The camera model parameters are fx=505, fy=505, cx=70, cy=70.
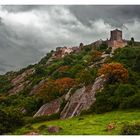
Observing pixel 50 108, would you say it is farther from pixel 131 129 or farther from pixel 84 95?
pixel 131 129

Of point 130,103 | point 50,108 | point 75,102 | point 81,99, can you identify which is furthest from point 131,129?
point 50,108

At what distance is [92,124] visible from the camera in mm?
37594

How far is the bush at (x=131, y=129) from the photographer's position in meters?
33.2

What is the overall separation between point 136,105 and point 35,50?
1102cm

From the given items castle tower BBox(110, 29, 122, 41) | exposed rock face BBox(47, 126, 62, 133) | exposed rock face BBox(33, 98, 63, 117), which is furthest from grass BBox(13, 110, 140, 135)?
castle tower BBox(110, 29, 122, 41)

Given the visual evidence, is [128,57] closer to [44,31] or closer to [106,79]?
[106,79]

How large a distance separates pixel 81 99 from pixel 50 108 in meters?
3.78

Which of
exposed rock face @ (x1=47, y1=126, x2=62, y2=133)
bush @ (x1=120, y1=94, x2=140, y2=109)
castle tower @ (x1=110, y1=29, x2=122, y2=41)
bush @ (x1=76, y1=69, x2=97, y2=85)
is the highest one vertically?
castle tower @ (x1=110, y1=29, x2=122, y2=41)

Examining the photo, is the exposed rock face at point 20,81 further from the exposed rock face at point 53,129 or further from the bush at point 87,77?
the exposed rock face at point 53,129

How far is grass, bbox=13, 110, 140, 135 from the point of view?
34.9 meters

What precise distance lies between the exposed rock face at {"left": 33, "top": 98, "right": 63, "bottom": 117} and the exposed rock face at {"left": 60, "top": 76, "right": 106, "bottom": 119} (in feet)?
4.36

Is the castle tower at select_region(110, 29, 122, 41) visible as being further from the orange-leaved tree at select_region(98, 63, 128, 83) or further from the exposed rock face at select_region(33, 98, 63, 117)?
the exposed rock face at select_region(33, 98, 63, 117)

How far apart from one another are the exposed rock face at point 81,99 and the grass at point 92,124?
93.1 inches

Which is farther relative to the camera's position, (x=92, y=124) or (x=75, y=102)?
(x=75, y=102)
